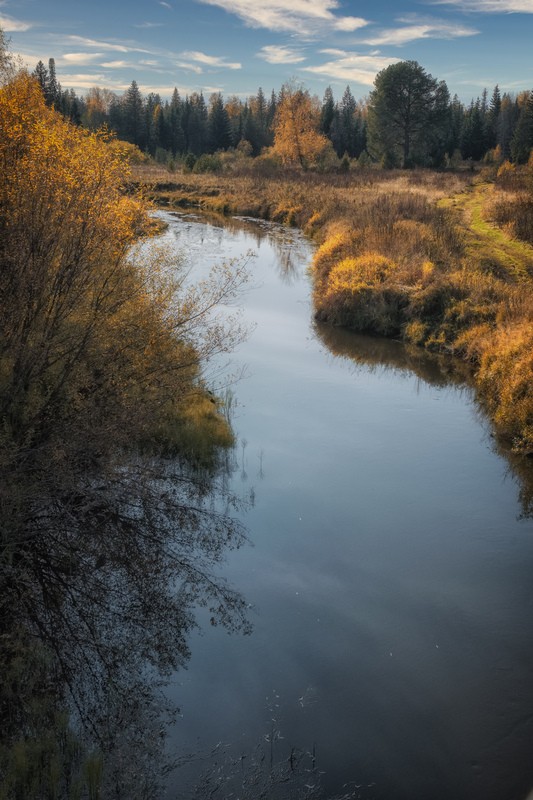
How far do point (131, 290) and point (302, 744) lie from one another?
662 centimetres

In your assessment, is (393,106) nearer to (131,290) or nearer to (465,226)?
(465,226)

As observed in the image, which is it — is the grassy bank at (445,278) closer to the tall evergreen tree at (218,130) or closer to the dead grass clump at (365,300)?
the dead grass clump at (365,300)

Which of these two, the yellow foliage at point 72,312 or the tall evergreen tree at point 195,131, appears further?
the tall evergreen tree at point 195,131

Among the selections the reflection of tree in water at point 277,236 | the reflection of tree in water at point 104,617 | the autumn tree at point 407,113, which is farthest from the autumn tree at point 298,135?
the reflection of tree in water at point 104,617

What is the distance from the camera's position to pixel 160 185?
48250 mm

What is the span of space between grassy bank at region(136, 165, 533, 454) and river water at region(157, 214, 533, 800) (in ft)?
3.43

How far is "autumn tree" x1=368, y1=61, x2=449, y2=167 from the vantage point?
56094mm

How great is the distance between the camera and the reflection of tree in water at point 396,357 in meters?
15.2

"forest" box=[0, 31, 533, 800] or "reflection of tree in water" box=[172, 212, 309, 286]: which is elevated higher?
"reflection of tree in water" box=[172, 212, 309, 286]

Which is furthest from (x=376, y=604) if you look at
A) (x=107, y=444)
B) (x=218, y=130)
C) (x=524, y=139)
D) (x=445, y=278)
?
(x=218, y=130)

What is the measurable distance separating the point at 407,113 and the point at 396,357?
4725 cm

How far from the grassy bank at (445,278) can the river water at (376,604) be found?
105cm

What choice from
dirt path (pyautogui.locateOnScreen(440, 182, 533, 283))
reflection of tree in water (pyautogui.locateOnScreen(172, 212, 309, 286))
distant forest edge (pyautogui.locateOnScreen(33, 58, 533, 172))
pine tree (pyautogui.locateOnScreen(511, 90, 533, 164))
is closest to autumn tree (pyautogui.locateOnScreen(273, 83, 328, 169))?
distant forest edge (pyautogui.locateOnScreen(33, 58, 533, 172))

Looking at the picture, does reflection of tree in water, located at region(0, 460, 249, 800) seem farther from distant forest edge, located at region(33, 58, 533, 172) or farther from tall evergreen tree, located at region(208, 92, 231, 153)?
tall evergreen tree, located at region(208, 92, 231, 153)
